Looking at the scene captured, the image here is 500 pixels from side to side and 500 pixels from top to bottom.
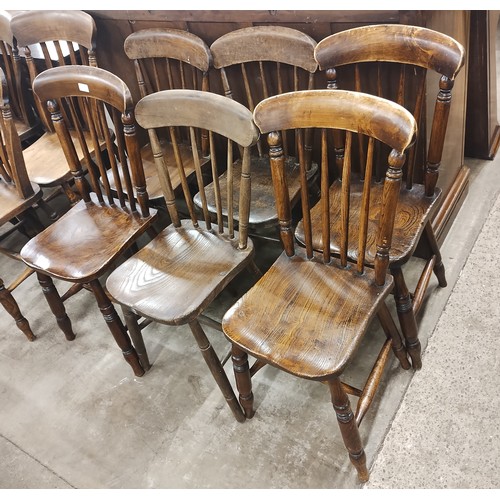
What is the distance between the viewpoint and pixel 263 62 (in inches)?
74.6

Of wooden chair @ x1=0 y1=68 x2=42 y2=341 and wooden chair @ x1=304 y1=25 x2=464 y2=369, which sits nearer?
wooden chair @ x1=304 y1=25 x2=464 y2=369

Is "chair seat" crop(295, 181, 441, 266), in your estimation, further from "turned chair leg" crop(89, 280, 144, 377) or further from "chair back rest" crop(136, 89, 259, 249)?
"turned chair leg" crop(89, 280, 144, 377)

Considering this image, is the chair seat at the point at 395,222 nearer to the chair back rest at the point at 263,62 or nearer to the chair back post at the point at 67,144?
the chair back rest at the point at 263,62

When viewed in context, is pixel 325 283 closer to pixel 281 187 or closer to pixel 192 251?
pixel 281 187

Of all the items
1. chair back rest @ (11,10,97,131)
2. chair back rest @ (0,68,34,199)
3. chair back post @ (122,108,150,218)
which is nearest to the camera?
chair back post @ (122,108,150,218)

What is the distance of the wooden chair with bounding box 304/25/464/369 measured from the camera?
4.67ft

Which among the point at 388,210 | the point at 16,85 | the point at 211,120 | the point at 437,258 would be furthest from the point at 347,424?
the point at 16,85

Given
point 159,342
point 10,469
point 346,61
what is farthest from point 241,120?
point 10,469

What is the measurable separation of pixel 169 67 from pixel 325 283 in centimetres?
118

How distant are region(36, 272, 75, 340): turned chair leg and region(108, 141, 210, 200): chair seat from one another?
0.47 m

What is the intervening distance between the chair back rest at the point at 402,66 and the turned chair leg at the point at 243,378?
0.79m

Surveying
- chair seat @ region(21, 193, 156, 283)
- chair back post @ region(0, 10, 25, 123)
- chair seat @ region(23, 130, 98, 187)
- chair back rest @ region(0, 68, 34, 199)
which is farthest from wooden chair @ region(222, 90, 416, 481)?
chair back post @ region(0, 10, 25, 123)
